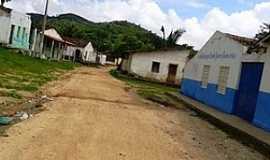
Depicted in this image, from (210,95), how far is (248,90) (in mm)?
4916

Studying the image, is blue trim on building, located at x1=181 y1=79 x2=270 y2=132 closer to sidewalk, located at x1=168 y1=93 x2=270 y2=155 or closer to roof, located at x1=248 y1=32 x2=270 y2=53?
sidewalk, located at x1=168 y1=93 x2=270 y2=155

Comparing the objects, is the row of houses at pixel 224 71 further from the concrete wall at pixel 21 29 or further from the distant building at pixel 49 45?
the distant building at pixel 49 45

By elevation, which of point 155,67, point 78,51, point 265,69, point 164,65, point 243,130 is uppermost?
point 265,69

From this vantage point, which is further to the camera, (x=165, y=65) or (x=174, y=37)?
(x=174, y=37)

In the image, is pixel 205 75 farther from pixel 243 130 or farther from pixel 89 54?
pixel 89 54

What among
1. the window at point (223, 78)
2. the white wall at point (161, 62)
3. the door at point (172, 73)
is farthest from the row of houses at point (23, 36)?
the window at point (223, 78)

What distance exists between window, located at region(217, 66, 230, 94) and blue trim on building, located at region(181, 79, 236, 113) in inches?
9.7

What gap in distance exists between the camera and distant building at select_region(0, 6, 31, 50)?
135 feet

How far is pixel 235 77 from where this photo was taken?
19.6 metres

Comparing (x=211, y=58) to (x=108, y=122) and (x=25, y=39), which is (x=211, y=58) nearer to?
(x=108, y=122)

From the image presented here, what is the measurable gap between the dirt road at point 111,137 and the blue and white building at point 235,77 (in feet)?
6.64

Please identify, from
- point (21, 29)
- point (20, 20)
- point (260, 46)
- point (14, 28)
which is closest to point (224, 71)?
point (260, 46)

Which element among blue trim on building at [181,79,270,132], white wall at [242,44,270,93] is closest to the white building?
blue trim on building at [181,79,270,132]

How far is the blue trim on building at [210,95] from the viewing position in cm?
1977
